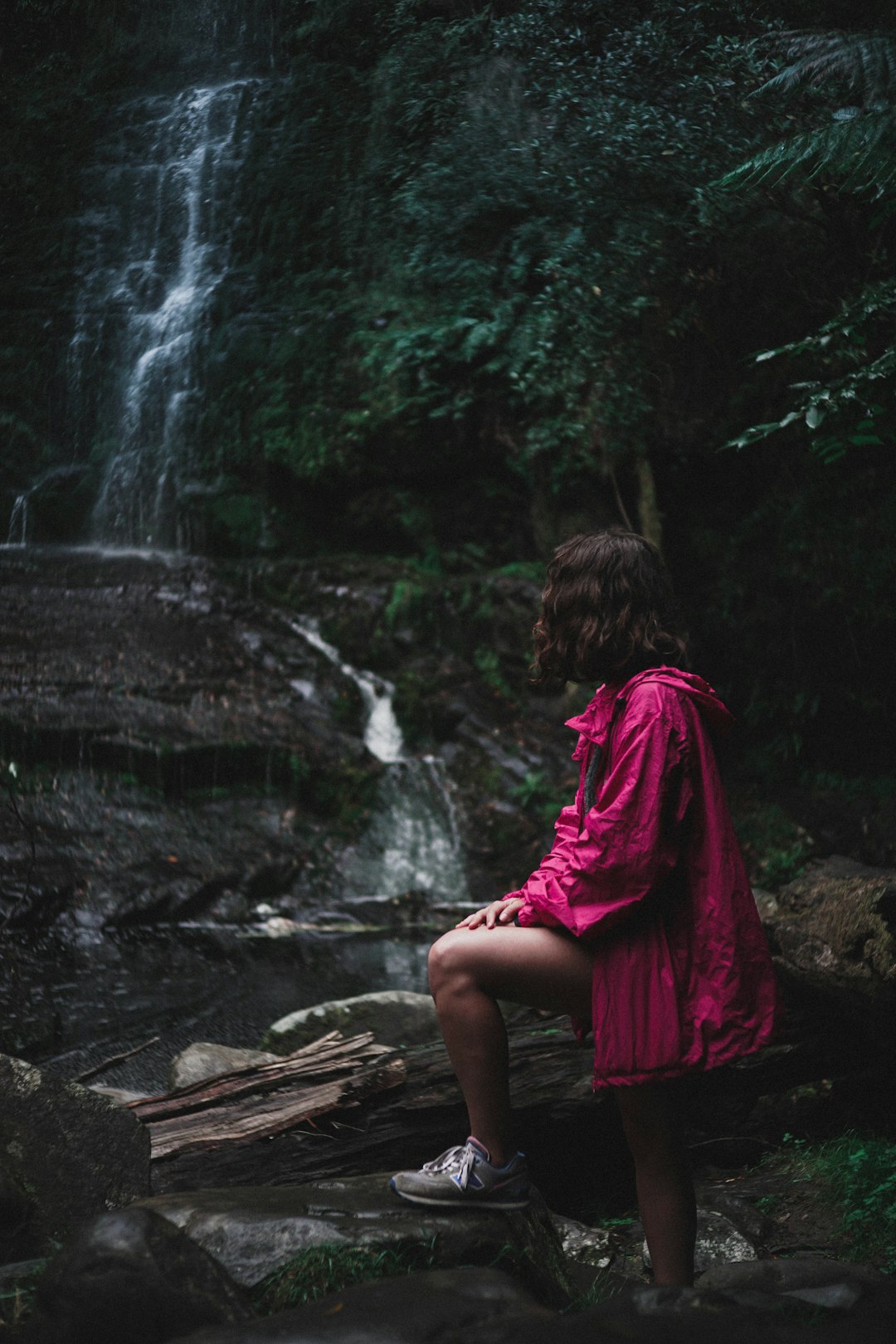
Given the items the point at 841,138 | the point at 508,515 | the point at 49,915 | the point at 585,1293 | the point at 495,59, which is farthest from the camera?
the point at 508,515

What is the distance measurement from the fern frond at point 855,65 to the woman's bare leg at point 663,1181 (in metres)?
5.05

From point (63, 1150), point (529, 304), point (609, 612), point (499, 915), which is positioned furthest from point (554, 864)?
point (529, 304)

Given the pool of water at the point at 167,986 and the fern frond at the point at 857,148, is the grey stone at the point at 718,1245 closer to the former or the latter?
the pool of water at the point at 167,986

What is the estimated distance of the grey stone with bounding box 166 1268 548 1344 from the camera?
1754 mm

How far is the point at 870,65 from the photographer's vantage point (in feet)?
16.2

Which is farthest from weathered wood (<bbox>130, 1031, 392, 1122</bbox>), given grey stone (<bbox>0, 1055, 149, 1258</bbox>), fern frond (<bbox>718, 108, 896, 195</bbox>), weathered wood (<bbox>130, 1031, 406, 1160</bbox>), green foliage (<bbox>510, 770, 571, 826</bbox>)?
green foliage (<bbox>510, 770, 571, 826</bbox>)

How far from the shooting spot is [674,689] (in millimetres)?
2477

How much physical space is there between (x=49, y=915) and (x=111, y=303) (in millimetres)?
9596

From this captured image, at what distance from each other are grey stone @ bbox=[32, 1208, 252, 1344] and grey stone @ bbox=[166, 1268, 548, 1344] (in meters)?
A: 0.16

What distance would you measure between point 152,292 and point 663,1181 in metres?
14.2

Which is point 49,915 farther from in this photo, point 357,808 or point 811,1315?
point 811,1315

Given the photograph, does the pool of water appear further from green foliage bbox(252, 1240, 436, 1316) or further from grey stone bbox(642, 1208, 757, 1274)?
green foliage bbox(252, 1240, 436, 1316)

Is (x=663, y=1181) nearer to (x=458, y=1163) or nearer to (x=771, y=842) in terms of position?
(x=458, y=1163)

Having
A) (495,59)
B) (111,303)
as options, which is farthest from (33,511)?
(495,59)
